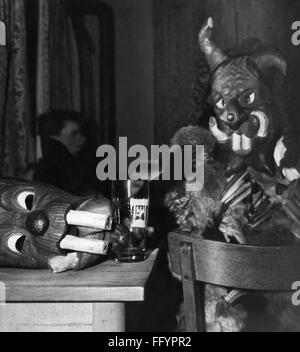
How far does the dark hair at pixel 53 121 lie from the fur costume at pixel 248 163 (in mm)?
563

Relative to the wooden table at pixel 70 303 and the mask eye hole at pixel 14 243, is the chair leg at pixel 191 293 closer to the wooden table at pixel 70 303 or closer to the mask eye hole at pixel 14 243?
the wooden table at pixel 70 303

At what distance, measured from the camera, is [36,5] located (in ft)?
5.90

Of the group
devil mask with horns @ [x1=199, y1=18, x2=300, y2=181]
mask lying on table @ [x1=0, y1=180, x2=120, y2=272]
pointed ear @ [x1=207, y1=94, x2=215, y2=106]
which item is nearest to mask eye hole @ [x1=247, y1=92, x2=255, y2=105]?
devil mask with horns @ [x1=199, y1=18, x2=300, y2=181]

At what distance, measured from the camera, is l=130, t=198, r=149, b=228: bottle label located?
1.15 meters

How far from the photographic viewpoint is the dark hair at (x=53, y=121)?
1736 millimetres

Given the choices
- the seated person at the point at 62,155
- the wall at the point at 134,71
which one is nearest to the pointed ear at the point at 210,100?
the wall at the point at 134,71

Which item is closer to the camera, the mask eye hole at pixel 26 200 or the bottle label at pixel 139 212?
the mask eye hole at pixel 26 200

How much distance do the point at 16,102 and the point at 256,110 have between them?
773 millimetres

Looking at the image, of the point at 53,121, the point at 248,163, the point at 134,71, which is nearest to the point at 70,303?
the point at 248,163

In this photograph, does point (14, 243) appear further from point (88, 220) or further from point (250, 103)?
point (250, 103)

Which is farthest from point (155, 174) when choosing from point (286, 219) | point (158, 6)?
point (158, 6)

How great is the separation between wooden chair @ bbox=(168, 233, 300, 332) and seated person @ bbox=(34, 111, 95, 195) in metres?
0.96

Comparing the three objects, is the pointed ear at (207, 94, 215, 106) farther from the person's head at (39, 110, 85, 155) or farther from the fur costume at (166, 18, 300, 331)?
the person's head at (39, 110, 85, 155)

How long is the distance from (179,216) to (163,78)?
2.08 feet
